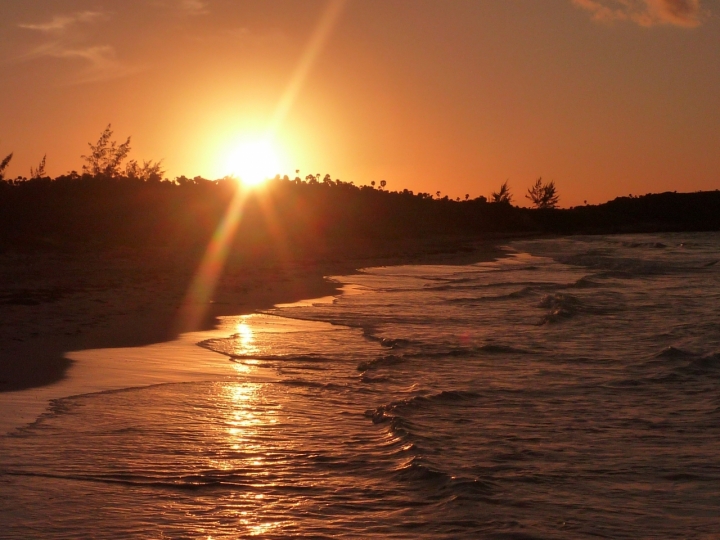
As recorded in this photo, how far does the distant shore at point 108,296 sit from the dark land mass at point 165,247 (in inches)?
1.4

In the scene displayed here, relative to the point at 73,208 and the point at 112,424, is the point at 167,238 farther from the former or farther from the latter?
the point at 112,424

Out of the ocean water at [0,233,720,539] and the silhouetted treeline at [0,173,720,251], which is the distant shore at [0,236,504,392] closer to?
the ocean water at [0,233,720,539]

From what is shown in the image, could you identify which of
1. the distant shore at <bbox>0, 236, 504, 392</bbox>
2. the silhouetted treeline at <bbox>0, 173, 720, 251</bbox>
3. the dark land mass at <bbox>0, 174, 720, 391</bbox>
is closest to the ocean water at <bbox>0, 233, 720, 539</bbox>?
→ the distant shore at <bbox>0, 236, 504, 392</bbox>

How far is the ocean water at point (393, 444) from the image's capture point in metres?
4.76

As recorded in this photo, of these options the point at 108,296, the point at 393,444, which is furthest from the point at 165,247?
the point at 393,444

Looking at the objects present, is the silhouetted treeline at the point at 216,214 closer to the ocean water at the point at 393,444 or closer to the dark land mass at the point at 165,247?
the dark land mass at the point at 165,247

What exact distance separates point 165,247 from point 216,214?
28.0 ft

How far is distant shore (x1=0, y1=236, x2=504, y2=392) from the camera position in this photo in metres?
10.1

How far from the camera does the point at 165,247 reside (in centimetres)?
2856

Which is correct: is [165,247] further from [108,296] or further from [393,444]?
[393,444]

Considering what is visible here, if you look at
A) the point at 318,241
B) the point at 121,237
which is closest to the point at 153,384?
the point at 121,237

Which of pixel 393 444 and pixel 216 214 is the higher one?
pixel 216 214

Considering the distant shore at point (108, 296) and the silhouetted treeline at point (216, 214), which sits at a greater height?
the silhouetted treeline at point (216, 214)

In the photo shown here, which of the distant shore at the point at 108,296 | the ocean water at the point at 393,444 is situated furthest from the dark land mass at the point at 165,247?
the ocean water at the point at 393,444
